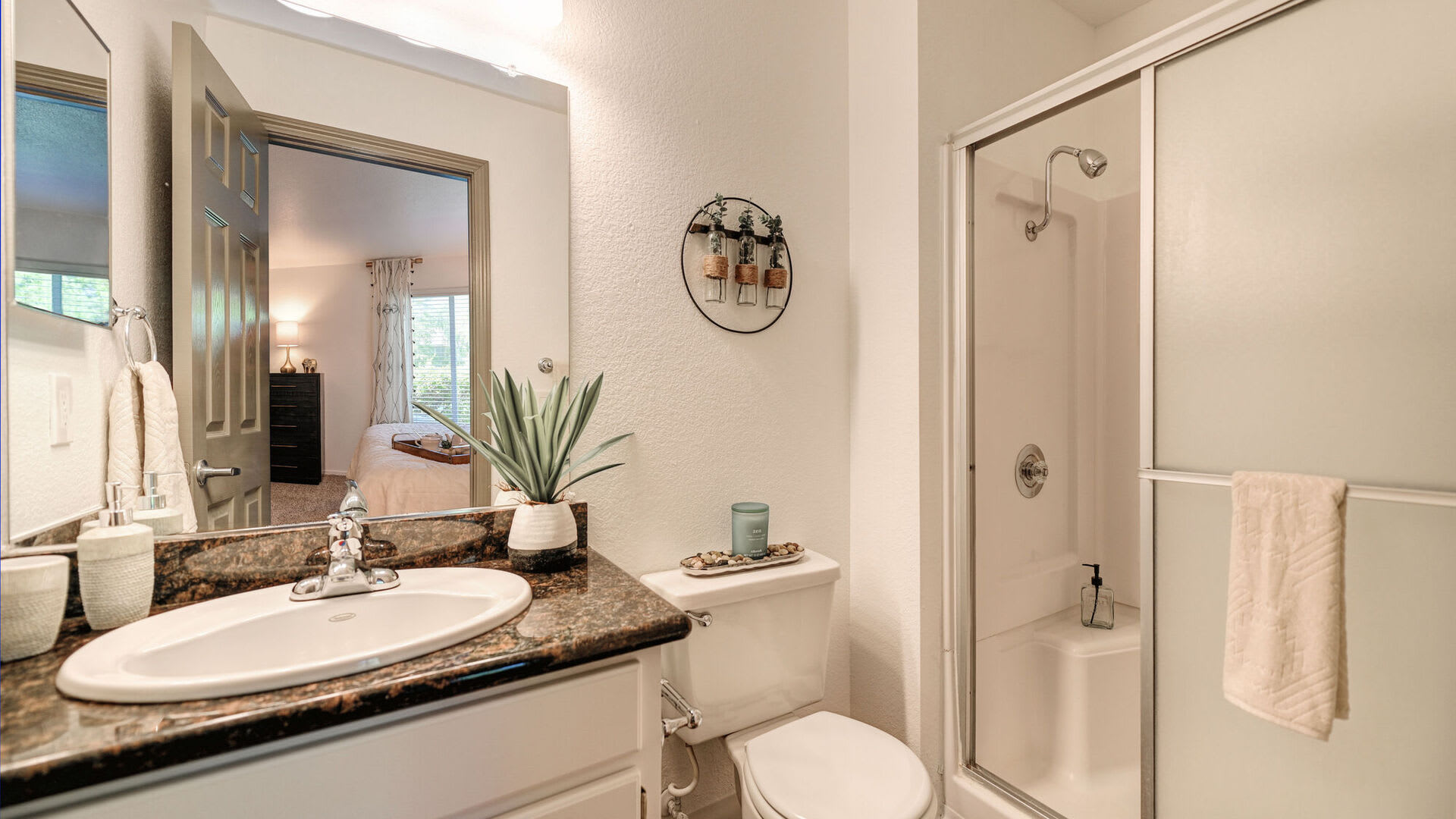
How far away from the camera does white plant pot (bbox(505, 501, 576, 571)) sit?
118 cm

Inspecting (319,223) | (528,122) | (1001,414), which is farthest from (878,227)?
(319,223)

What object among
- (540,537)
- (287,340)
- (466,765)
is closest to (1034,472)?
(540,537)

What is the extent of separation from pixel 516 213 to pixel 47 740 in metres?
1.09

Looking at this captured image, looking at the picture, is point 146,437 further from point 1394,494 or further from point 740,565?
point 1394,494

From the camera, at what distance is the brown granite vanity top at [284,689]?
0.60m

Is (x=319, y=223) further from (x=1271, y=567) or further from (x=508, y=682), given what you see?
(x=1271, y=567)

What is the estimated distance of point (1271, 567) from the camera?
1030mm

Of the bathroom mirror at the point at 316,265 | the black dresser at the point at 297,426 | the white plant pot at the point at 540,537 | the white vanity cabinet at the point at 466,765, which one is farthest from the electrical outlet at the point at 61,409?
the white plant pot at the point at 540,537

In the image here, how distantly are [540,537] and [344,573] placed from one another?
1.04 feet

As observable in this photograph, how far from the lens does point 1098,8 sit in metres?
2.17

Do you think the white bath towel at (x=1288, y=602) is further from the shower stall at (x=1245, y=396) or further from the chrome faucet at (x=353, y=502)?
the chrome faucet at (x=353, y=502)

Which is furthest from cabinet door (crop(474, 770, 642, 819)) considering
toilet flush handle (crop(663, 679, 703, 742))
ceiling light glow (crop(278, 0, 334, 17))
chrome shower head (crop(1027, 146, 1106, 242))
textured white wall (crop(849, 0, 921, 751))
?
chrome shower head (crop(1027, 146, 1106, 242))

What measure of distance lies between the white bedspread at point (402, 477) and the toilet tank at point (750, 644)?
0.48 meters

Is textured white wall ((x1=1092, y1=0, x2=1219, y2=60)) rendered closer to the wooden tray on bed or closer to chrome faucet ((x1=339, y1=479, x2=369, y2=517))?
the wooden tray on bed
